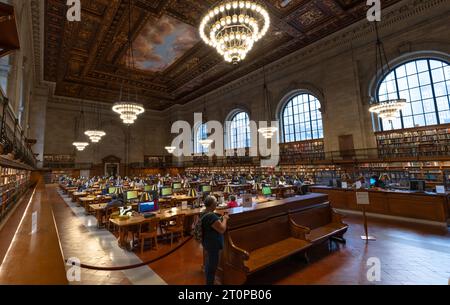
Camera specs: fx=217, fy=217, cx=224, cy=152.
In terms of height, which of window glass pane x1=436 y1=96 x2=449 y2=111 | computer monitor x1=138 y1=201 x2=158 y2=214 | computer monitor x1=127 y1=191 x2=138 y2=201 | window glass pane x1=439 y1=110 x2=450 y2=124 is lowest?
computer monitor x1=138 y1=201 x2=158 y2=214

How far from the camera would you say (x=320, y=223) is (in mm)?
4480

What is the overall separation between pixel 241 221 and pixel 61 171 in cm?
2269

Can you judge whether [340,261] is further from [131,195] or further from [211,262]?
[131,195]

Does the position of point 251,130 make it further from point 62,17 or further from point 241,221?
point 241,221

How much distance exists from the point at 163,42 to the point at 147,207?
1074 cm

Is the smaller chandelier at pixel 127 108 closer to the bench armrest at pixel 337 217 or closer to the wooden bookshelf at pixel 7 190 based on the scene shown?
the wooden bookshelf at pixel 7 190

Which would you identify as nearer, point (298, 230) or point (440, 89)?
point (298, 230)

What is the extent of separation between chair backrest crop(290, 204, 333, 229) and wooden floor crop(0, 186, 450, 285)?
450 mm

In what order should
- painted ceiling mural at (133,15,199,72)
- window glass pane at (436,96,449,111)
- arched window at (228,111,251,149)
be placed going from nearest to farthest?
window glass pane at (436,96,449,111), painted ceiling mural at (133,15,199,72), arched window at (228,111,251,149)

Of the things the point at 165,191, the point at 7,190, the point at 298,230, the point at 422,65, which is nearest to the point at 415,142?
the point at 422,65

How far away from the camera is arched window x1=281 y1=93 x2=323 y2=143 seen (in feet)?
45.7

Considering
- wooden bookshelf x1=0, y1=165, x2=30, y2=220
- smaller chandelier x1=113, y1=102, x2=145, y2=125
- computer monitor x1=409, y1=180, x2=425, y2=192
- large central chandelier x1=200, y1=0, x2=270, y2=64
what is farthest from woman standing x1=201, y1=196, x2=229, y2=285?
smaller chandelier x1=113, y1=102, x2=145, y2=125

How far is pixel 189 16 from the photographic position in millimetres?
10094

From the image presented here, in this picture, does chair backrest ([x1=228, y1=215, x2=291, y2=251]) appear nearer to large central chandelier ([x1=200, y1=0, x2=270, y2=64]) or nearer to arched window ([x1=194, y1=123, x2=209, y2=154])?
large central chandelier ([x1=200, y1=0, x2=270, y2=64])
